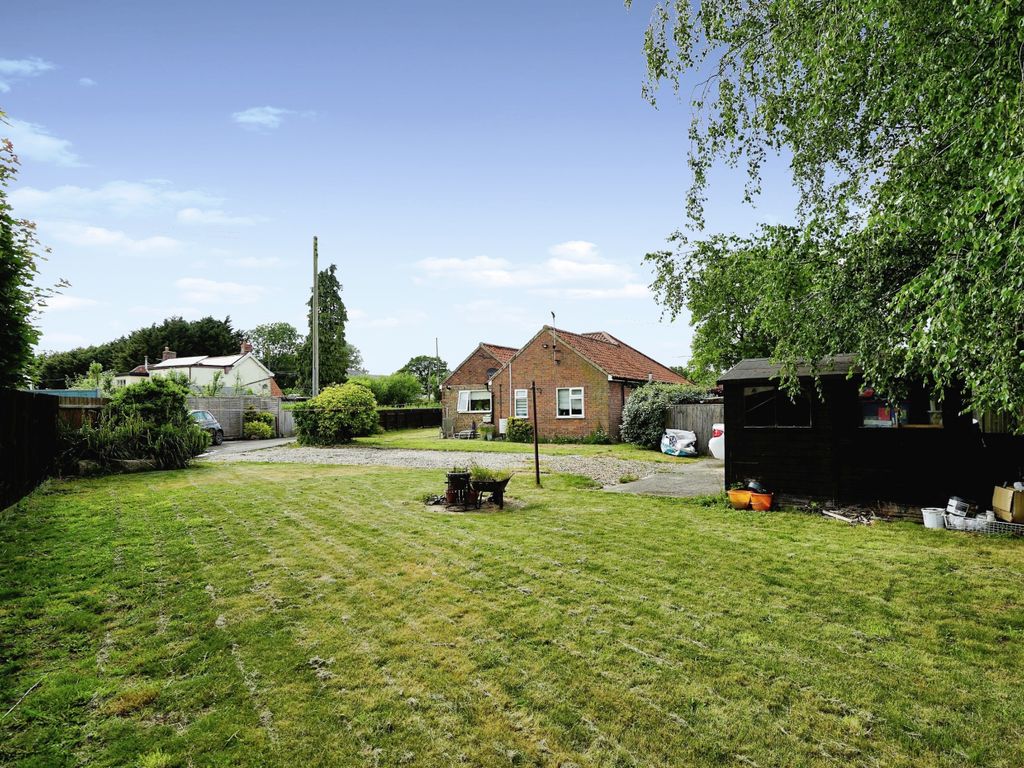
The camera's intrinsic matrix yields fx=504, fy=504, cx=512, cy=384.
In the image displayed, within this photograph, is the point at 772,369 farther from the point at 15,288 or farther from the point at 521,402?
the point at 521,402

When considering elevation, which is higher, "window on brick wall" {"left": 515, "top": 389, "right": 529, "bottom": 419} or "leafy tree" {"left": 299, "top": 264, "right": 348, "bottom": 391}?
"leafy tree" {"left": 299, "top": 264, "right": 348, "bottom": 391}

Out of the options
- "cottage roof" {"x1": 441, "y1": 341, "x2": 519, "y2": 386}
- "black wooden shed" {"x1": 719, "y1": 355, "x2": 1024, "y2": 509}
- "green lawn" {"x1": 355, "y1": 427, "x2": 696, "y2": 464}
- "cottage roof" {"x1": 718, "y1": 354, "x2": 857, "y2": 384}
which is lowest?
"green lawn" {"x1": 355, "y1": 427, "x2": 696, "y2": 464}

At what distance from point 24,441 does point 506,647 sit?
1090 centimetres

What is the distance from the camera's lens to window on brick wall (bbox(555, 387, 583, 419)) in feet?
84.5

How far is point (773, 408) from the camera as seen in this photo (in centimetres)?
1000

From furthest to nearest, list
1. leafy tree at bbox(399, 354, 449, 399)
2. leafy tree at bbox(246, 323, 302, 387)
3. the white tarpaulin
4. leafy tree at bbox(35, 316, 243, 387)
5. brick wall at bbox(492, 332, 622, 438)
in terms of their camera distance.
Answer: leafy tree at bbox(246, 323, 302, 387) → leafy tree at bbox(399, 354, 449, 399) → leafy tree at bbox(35, 316, 243, 387) → brick wall at bbox(492, 332, 622, 438) → the white tarpaulin

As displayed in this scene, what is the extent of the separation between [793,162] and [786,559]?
6038mm

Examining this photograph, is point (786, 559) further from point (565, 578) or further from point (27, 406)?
point (27, 406)

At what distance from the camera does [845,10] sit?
5.23 meters

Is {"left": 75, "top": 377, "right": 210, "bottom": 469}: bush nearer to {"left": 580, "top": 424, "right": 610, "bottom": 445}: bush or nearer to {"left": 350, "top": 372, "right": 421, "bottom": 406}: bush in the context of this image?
{"left": 580, "top": 424, "right": 610, "bottom": 445}: bush

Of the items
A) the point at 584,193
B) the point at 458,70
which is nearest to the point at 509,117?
the point at 458,70

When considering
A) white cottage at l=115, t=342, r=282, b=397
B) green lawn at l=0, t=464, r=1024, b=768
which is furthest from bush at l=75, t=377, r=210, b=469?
white cottage at l=115, t=342, r=282, b=397

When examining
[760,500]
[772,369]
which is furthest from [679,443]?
[760,500]

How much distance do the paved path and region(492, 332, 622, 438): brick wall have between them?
20.9 ft
